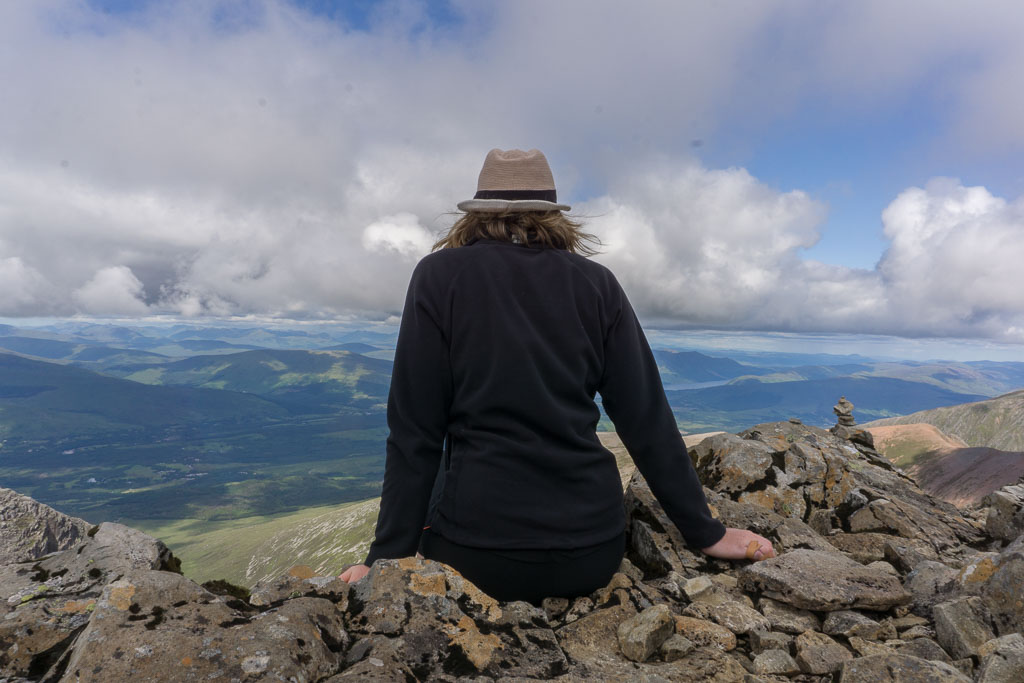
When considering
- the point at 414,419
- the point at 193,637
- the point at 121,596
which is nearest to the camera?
the point at 193,637

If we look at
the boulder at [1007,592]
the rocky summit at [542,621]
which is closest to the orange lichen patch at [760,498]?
the rocky summit at [542,621]

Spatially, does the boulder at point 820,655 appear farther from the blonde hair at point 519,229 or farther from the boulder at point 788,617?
the blonde hair at point 519,229

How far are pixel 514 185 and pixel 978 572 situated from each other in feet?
20.5

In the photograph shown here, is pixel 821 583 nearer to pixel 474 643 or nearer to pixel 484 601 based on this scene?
pixel 484 601

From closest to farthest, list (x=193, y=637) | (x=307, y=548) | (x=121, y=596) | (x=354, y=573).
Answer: (x=193, y=637) → (x=121, y=596) → (x=354, y=573) → (x=307, y=548)

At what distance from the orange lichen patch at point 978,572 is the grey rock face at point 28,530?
14651 millimetres

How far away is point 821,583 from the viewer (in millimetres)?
5508

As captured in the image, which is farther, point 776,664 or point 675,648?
point 675,648

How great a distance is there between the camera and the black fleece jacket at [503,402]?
4465 mm

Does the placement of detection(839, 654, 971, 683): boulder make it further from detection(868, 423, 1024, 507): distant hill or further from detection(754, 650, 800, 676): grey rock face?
detection(868, 423, 1024, 507): distant hill

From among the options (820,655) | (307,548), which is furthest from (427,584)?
(307,548)

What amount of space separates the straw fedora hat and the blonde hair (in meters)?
0.09

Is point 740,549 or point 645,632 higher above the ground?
point 740,549

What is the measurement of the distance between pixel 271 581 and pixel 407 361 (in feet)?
8.46
